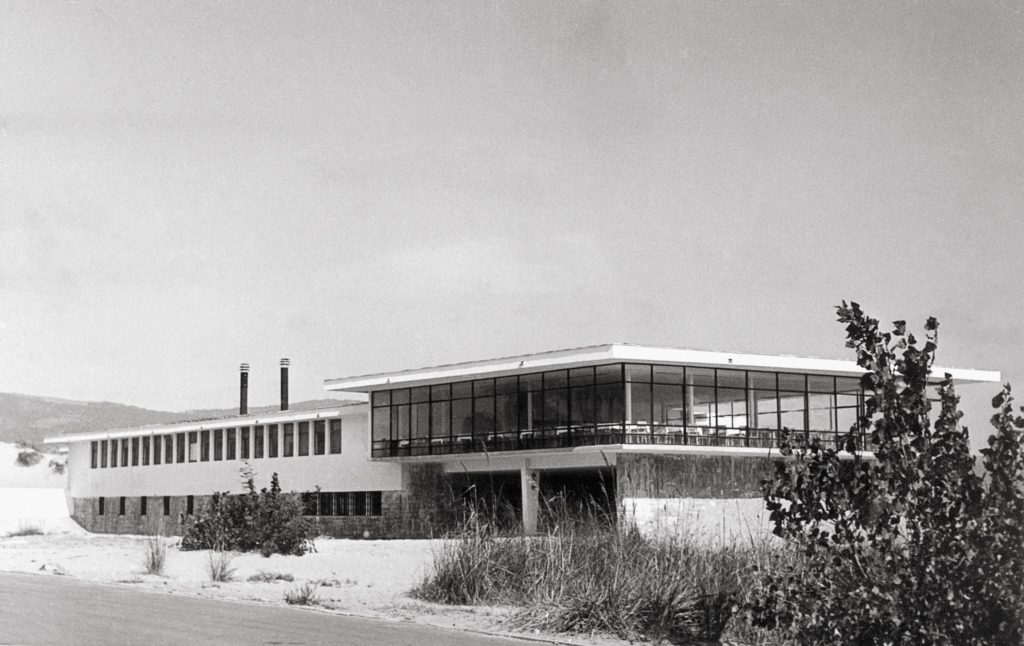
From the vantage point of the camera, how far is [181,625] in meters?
15.5

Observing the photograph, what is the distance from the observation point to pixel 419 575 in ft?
78.7

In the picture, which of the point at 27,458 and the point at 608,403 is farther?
the point at 27,458

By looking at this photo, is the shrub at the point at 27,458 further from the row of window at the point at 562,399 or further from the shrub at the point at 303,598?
the shrub at the point at 303,598

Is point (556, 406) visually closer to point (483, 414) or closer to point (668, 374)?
point (483, 414)

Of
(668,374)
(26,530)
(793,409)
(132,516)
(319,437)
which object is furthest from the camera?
(132,516)

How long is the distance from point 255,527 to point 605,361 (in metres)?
12.4

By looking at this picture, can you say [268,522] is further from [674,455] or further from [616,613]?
[616,613]

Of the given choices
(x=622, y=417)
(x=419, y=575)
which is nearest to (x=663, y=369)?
(x=622, y=417)

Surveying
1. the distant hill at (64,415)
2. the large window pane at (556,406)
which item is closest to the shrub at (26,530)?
the large window pane at (556,406)

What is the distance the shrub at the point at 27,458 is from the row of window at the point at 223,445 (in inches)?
1036

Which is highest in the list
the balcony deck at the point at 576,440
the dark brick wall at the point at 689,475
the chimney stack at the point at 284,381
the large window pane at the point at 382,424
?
the chimney stack at the point at 284,381

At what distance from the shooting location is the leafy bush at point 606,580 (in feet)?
52.1

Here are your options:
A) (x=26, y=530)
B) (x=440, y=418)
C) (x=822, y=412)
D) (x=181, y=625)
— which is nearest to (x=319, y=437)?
(x=440, y=418)

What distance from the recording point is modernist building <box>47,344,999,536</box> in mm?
40438
